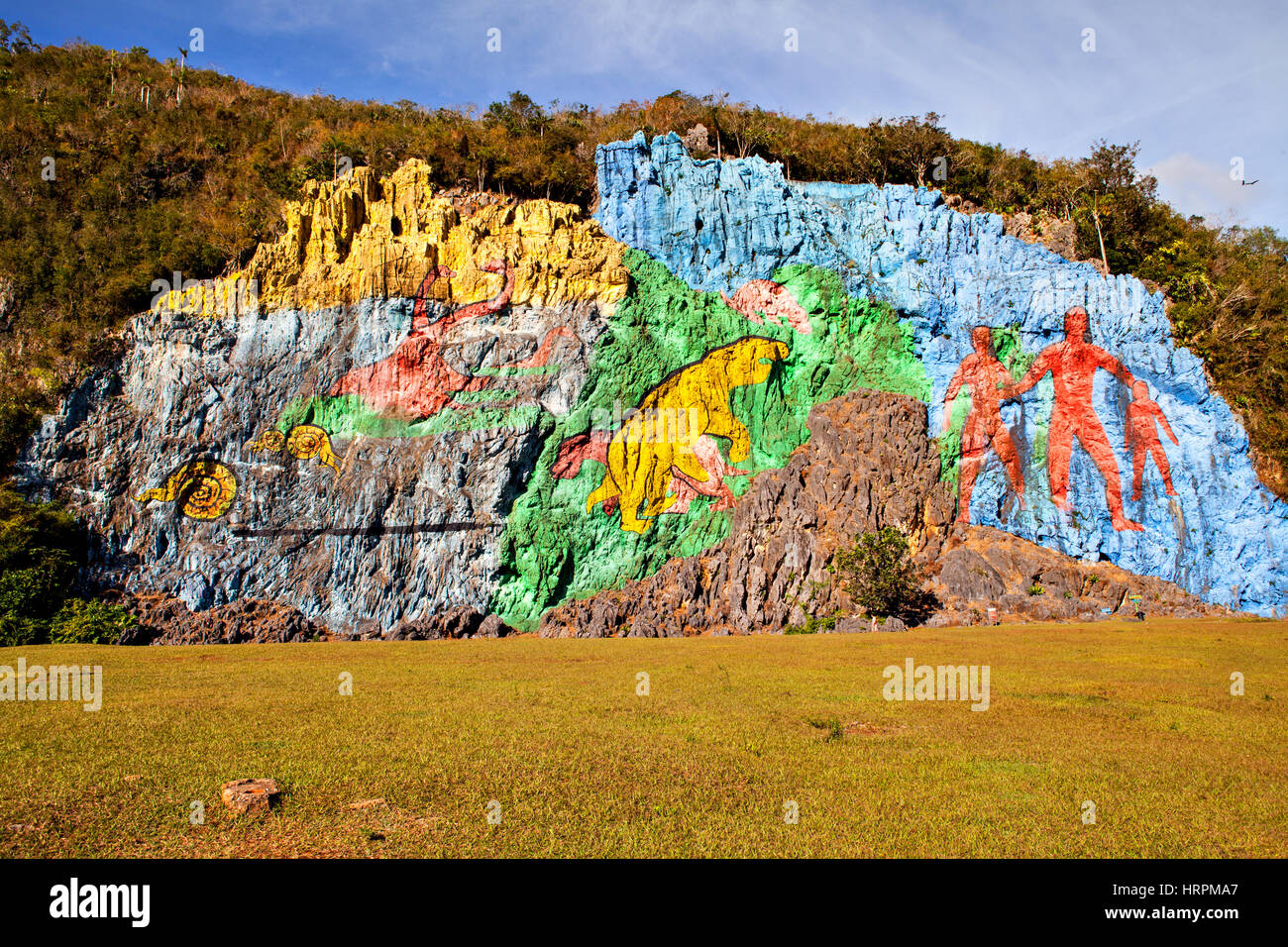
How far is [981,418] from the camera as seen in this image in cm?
2962

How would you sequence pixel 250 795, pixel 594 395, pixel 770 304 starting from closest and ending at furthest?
pixel 250 795, pixel 594 395, pixel 770 304

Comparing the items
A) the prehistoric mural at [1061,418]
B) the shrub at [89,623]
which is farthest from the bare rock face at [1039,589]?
Answer: the shrub at [89,623]

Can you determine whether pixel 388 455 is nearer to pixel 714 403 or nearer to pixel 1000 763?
pixel 714 403

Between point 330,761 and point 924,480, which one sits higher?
point 924,480

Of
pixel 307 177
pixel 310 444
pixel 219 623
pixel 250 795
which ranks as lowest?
pixel 219 623

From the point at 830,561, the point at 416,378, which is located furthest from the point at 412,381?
the point at 830,561

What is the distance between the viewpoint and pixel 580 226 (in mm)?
30328

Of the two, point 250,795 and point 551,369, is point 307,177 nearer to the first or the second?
point 551,369

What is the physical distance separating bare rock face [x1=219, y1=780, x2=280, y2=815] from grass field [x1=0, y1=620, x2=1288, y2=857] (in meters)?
0.15

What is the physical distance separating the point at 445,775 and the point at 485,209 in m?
26.4

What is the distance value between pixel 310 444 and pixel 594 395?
10449mm

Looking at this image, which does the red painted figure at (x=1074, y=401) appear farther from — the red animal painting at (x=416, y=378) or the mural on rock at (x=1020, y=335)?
the red animal painting at (x=416, y=378)
